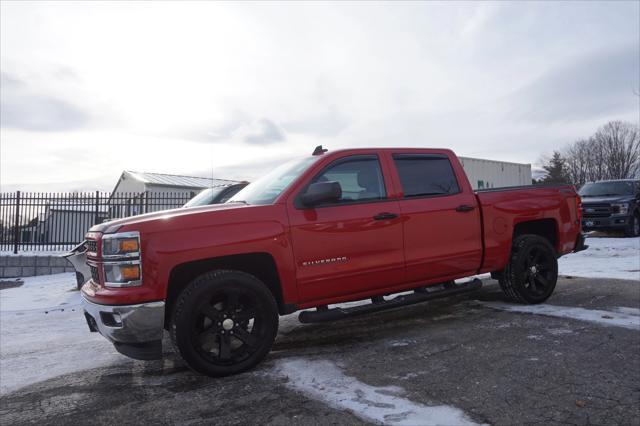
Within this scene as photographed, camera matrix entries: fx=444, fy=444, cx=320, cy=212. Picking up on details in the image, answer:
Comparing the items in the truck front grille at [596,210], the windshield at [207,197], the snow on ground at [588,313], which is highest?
the windshield at [207,197]

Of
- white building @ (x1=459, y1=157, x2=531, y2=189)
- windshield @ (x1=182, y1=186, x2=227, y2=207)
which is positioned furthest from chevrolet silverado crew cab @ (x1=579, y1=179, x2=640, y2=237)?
windshield @ (x1=182, y1=186, x2=227, y2=207)

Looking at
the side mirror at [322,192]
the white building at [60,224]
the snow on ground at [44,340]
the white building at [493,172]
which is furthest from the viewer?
the white building at [493,172]

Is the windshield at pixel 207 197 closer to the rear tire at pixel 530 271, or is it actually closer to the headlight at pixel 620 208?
the rear tire at pixel 530 271

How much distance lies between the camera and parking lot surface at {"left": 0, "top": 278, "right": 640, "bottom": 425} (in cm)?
280

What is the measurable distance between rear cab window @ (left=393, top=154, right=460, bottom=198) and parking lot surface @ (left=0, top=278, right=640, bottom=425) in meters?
1.45

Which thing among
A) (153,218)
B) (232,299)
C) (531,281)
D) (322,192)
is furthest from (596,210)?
(153,218)

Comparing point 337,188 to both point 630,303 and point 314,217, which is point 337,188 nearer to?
point 314,217

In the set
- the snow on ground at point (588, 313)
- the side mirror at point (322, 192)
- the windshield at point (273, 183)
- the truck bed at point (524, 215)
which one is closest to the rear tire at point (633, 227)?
the truck bed at point (524, 215)

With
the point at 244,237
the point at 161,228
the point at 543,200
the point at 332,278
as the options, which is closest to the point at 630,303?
the point at 543,200

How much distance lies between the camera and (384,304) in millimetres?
4270

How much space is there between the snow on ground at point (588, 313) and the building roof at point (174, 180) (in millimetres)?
23743

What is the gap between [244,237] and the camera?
365 centimetres

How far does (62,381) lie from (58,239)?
35.3 ft

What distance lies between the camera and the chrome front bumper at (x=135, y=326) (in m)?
3.27
